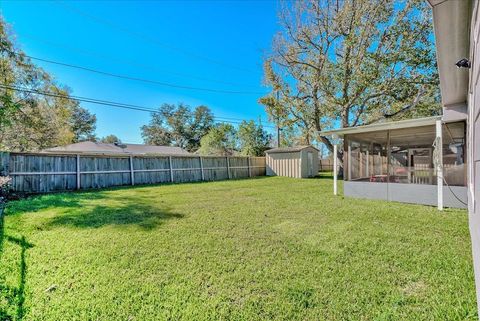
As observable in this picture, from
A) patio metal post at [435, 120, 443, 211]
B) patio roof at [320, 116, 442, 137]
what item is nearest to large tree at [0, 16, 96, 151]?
patio roof at [320, 116, 442, 137]

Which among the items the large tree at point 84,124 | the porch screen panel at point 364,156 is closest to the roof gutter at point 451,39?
the porch screen panel at point 364,156

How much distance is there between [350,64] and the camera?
1205cm

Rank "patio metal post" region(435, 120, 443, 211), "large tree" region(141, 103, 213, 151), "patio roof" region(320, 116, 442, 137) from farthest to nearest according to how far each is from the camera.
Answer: "large tree" region(141, 103, 213, 151) → "patio roof" region(320, 116, 442, 137) → "patio metal post" region(435, 120, 443, 211)

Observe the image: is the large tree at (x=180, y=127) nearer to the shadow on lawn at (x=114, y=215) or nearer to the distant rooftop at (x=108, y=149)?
the distant rooftop at (x=108, y=149)

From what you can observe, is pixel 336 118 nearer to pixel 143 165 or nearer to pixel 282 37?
pixel 282 37

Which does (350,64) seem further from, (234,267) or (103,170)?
(103,170)

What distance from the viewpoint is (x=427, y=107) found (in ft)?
41.1

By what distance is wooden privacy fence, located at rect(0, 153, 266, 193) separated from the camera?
26.9 feet

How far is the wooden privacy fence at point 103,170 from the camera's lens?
8.21 m

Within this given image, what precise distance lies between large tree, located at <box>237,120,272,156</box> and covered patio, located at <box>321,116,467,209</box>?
48.8ft

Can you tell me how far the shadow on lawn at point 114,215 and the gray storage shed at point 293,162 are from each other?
1120 centimetres

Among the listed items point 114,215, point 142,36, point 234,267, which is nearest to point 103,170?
point 114,215

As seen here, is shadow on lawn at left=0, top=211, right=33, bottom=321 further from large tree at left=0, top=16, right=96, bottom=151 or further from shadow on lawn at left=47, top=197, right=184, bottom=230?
large tree at left=0, top=16, right=96, bottom=151

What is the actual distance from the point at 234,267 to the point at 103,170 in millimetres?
9757
